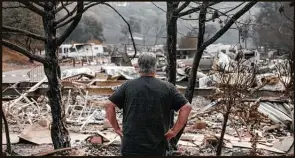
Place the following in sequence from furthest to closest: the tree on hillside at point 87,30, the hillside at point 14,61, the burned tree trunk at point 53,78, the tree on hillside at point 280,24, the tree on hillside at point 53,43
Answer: the tree on hillside at point 87,30
the hillside at point 14,61
the burned tree trunk at point 53,78
the tree on hillside at point 53,43
the tree on hillside at point 280,24

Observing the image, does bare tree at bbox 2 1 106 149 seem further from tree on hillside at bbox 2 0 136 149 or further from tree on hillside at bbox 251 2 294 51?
tree on hillside at bbox 251 2 294 51

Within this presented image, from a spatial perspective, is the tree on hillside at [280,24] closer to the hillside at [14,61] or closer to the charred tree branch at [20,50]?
the charred tree branch at [20,50]

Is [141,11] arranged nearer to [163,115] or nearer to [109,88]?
[109,88]

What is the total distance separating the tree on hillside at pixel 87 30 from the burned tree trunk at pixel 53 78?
74.2m

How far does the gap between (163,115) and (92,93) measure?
15528mm

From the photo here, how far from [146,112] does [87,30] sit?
79705mm

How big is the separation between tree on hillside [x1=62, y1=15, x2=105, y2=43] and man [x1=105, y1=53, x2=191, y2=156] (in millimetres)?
77164

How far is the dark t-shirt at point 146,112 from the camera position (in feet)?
13.8

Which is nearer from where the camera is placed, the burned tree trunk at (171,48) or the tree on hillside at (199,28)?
the tree on hillside at (199,28)

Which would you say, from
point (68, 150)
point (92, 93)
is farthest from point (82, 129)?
point (92, 93)

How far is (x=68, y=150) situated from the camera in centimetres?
713

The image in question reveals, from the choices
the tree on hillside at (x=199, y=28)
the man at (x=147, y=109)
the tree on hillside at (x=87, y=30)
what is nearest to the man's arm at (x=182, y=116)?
the man at (x=147, y=109)

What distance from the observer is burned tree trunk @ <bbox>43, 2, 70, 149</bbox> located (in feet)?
22.3

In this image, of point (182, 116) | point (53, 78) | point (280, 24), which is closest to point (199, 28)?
point (53, 78)
